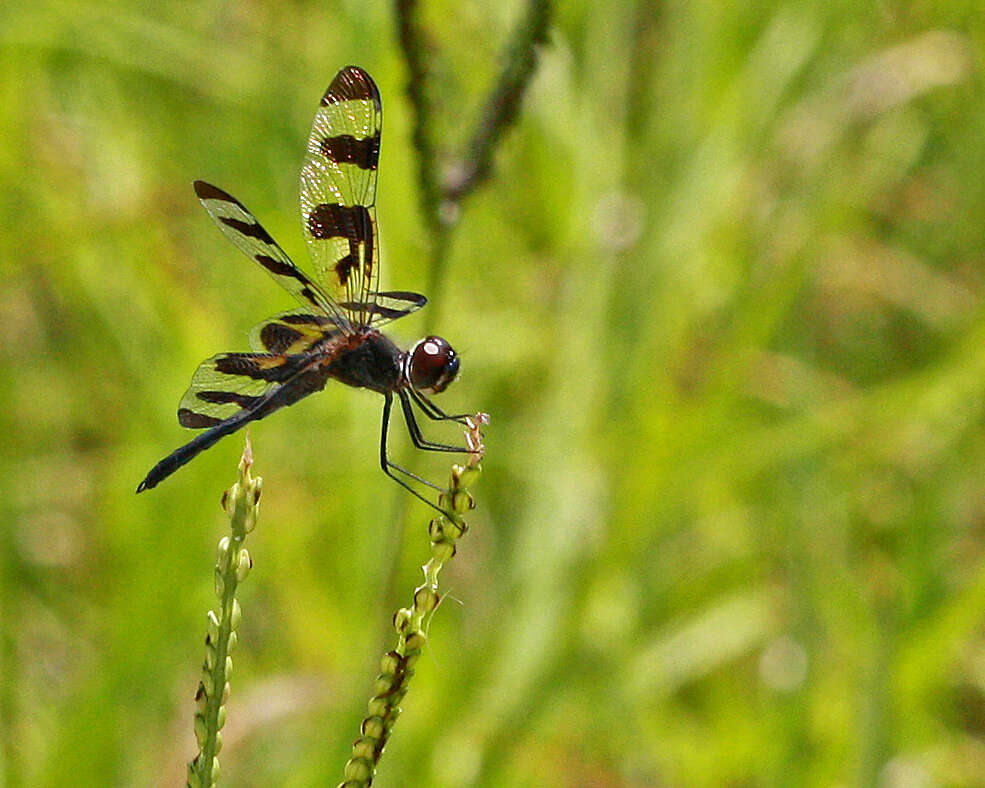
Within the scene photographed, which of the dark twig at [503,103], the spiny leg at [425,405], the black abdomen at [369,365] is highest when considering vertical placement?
the dark twig at [503,103]

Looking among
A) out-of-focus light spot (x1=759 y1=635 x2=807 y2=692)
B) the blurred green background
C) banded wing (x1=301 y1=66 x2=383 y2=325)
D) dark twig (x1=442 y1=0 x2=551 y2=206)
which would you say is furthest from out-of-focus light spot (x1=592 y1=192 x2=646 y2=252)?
dark twig (x1=442 y1=0 x2=551 y2=206)

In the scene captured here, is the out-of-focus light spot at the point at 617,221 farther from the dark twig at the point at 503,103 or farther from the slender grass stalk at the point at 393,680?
the slender grass stalk at the point at 393,680

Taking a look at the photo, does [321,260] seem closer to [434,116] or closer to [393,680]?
[434,116]

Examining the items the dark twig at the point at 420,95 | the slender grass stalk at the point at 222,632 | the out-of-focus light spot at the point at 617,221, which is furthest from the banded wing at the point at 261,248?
the out-of-focus light spot at the point at 617,221

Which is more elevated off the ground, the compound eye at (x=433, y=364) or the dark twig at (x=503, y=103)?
the dark twig at (x=503, y=103)

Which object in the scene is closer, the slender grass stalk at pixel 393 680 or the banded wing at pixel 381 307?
the slender grass stalk at pixel 393 680

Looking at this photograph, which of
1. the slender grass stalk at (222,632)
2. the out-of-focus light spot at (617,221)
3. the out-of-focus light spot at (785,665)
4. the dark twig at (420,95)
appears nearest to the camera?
the slender grass stalk at (222,632)

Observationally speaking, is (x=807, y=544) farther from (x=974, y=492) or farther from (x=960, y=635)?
(x=974, y=492)
